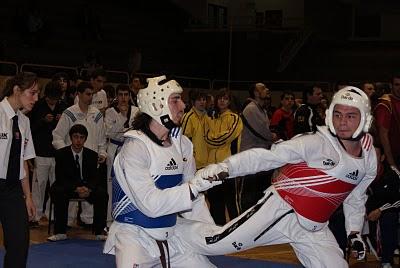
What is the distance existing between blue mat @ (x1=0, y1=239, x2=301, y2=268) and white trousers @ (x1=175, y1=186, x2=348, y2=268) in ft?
9.87

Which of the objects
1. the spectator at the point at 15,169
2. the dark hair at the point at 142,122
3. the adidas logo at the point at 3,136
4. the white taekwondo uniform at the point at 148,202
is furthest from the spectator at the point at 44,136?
the white taekwondo uniform at the point at 148,202

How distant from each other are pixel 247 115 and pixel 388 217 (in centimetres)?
295

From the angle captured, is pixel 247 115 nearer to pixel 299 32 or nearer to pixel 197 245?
pixel 197 245

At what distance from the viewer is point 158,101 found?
5094 mm

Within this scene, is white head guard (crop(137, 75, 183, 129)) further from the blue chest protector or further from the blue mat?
the blue mat

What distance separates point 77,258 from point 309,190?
3904 mm

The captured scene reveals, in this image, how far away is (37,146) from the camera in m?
10.4

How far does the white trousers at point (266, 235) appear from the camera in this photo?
5234mm

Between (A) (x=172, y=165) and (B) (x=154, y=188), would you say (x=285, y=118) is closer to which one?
(A) (x=172, y=165)

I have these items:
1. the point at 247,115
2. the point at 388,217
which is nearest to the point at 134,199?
the point at 388,217

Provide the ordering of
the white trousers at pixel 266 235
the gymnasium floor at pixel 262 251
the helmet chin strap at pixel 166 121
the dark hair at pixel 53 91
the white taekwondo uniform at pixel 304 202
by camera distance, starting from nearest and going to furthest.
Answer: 1. the helmet chin strap at pixel 166 121
2. the white trousers at pixel 266 235
3. the white taekwondo uniform at pixel 304 202
4. the gymnasium floor at pixel 262 251
5. the dark hair at pixel 53 91

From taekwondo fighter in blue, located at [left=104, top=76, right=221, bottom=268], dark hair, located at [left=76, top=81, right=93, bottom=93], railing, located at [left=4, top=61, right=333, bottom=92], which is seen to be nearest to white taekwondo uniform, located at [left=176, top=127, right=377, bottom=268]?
taekwondo fighter in blue, located at [left=104, top=76, right=221, bottom=268]

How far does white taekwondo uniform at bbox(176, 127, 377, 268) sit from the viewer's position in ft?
17.5

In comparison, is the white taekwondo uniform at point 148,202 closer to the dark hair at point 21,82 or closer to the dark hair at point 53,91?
the dark hair at point 21,82
